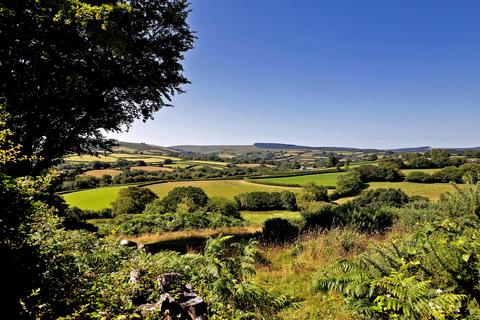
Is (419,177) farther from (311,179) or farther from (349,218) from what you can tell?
(349,218)

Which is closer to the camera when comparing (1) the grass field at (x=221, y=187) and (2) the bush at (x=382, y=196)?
(2) the bush at (x=382, y=196)

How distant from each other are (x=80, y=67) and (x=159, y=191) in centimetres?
4971

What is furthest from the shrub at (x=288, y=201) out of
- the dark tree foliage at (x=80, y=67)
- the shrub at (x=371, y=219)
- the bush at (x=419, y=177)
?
the dark tree foliage at (x=80, y=67)

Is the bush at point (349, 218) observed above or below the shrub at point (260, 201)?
above

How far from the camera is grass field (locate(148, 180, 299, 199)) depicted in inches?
2383

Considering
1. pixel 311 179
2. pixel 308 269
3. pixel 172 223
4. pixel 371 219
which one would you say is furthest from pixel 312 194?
pixel 308 269

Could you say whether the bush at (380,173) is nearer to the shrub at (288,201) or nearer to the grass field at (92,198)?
the shrub at (288,201)

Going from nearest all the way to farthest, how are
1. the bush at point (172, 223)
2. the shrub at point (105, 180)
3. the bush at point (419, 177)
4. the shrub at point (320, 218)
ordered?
the shrub at point (320, 218)
the bush at point (172, 223)
the bush at point (419, 177)
the shrub at point (105, 180)

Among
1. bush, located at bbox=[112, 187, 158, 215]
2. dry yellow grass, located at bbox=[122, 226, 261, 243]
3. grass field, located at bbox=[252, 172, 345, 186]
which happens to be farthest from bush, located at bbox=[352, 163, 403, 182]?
dry yellow grass, located at bbox=[122, 226, 261, 243]

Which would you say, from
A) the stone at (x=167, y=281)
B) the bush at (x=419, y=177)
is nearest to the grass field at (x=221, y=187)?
the bush at (x=419, y=177)

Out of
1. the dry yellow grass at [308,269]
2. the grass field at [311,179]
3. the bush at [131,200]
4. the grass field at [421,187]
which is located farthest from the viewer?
the grass field at [311,179]

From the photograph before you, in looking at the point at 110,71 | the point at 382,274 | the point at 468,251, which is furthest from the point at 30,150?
the point at 468,251

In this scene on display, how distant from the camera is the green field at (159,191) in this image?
5325 cm

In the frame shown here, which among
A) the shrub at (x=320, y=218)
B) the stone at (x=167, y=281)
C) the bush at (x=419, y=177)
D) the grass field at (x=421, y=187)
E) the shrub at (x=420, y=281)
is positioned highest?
the shrub at (x=420, y=281)
